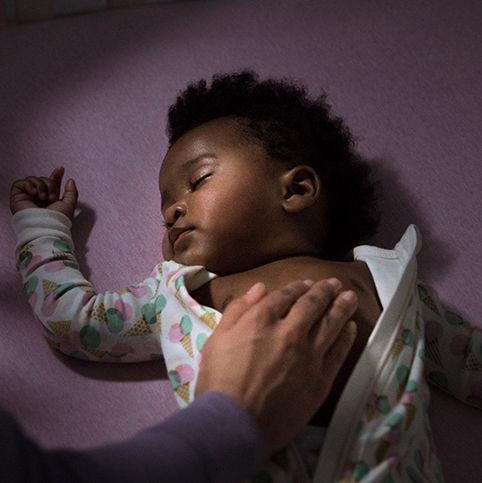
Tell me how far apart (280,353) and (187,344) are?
198 millimetres

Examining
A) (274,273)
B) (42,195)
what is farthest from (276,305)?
(42,195)

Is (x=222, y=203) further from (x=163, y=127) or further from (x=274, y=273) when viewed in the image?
(x=163, y=127)

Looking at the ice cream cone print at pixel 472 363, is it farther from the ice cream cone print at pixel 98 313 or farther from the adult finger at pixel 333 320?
the ice cream cone print at pixel 98 313

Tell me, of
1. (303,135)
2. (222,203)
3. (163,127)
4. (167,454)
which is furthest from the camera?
(163,127)

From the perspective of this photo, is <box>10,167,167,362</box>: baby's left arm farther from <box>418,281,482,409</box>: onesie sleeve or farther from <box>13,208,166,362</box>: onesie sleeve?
<box>418,281,482,409</box>: onesie sleeve

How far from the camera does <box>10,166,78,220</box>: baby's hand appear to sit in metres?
1.30

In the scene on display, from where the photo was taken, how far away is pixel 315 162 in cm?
123

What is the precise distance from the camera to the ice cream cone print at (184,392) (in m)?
1.04

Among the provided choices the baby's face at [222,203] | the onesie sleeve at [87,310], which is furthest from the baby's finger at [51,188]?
the baby's face at [222,203]

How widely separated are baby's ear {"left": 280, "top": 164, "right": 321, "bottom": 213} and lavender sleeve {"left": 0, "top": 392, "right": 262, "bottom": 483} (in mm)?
396

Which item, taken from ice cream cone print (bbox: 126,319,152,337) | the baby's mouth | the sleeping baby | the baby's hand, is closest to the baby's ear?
the sleeping baby

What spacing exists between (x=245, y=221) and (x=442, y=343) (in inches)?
12.1

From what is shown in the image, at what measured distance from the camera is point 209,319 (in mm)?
1046

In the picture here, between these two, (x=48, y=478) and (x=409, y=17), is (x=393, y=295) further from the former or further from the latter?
(x=409, y=17)
